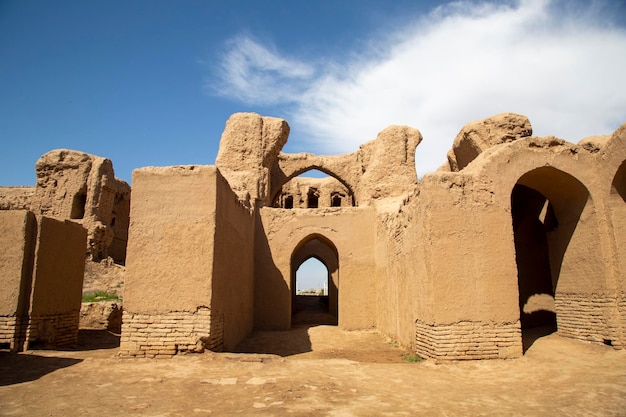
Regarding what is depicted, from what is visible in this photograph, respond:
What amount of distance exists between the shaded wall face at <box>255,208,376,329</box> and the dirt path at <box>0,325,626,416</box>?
4299mm

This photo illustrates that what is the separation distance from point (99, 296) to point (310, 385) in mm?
10812

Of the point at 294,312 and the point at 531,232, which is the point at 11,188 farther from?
the point at 531,232

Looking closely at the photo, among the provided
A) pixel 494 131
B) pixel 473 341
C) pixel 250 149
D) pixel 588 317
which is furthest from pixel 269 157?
pixel 588 317

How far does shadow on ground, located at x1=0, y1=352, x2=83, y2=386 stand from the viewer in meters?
5.79

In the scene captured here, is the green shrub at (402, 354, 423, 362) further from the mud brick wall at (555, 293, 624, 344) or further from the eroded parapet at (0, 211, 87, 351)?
the eroded parapet at (0, 211, 87, 351)

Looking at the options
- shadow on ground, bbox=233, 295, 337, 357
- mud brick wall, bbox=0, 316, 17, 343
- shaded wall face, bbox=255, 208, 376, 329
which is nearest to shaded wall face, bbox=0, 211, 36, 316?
mud brick wall, bbox=0, 316, 17, 343

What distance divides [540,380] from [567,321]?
3558 mm

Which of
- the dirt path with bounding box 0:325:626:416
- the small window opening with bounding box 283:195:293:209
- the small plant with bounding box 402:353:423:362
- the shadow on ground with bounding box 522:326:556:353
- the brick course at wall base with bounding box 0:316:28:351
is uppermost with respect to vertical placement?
the small window opening with bounding box 283:195:293:209

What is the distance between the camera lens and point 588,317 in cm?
852

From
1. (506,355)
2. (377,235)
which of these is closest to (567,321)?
(506,355)

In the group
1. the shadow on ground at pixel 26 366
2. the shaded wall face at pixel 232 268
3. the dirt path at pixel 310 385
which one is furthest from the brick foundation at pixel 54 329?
the shaded wall face at pixel 232 268

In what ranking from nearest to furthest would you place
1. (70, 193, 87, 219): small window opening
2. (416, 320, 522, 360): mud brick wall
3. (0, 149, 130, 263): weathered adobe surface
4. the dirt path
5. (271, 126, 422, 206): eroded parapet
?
the dirt path
(416, 320, 522, 360): mud brick wall
(271, 126, 422, 206): eroded parapet
(0, 149, 130, 263): weathered adobe surface
(70, 193, 87, 219): small window opening

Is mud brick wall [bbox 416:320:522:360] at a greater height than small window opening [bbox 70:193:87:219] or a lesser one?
lesser

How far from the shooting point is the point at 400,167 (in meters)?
13.8
